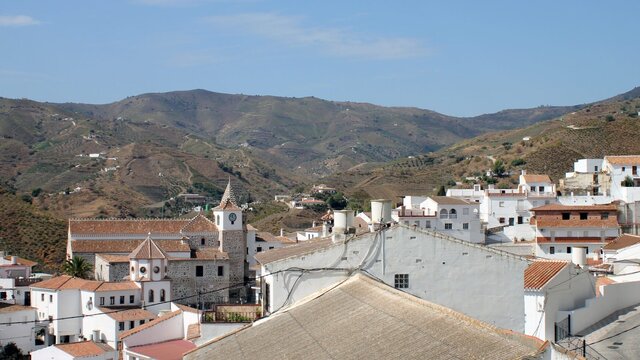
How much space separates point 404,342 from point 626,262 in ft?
101

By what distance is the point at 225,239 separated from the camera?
210ft

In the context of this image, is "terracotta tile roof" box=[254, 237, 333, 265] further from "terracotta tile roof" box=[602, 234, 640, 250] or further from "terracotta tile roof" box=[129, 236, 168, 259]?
"terracotta tile roof" box=[129, 236, 168, 259]

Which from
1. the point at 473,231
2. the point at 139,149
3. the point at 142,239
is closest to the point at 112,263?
the point at 142,239

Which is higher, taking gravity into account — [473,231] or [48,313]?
[473,231]

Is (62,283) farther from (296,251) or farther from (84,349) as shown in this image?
(296,251)

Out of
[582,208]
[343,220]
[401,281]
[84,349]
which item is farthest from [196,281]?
[401,281]

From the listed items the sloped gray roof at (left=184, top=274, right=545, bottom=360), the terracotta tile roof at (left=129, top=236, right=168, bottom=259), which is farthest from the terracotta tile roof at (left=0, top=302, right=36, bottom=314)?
the sloped gray roof at (left=184, top=274, right=545, bottom=360)

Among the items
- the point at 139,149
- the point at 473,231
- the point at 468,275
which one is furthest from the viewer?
the point at 139,149

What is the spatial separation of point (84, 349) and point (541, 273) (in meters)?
26.3

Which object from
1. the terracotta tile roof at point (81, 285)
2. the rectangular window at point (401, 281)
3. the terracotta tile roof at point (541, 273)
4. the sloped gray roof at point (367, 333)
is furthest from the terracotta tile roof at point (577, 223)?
the sloped gray roof at point (367, 333)

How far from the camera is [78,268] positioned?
2440 inches

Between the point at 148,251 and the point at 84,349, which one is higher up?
the point at 148,251

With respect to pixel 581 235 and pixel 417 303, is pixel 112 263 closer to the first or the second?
pixel 581 235

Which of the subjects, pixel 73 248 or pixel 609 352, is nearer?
pixel 609 352
